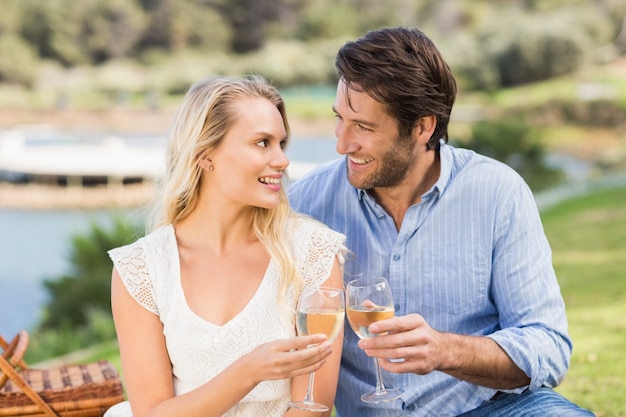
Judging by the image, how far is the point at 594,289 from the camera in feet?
23.0

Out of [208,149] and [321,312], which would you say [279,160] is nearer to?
[208,149]

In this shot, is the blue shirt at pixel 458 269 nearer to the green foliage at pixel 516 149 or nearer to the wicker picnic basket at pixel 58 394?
the wicker picnic basket at pixel 58 394

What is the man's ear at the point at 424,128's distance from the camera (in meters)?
2.71

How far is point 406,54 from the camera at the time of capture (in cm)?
265

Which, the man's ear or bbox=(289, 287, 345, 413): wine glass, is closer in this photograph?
bbox=(289, 287, 345, 413): wine glass

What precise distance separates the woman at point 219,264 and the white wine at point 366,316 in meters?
0.28

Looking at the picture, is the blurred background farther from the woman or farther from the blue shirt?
the woman

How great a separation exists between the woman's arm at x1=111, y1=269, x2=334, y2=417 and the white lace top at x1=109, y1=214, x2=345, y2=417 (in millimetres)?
35

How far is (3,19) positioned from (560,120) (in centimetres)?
1569

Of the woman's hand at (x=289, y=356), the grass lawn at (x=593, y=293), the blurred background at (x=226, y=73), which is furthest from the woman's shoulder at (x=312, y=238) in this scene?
the blurred background at (x=226, y=73)

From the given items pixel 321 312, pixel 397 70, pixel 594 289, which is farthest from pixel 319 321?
pixel 594 289

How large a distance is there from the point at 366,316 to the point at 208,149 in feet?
2.25

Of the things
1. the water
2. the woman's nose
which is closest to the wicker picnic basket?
the woman's nose

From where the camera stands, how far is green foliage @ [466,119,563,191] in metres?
15.9
